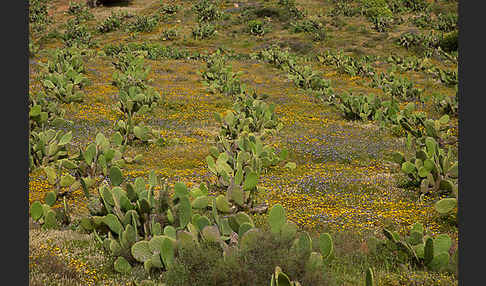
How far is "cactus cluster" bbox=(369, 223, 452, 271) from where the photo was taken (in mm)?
5027

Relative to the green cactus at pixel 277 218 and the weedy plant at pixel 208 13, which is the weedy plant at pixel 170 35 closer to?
the weedy plant at pixel 208 13

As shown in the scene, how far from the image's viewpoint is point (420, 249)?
17.1ft

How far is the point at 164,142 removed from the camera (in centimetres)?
1199

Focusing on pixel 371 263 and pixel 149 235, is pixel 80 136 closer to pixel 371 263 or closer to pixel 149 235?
pixel 149 235

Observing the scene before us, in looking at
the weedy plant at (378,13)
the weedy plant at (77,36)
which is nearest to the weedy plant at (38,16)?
the weedy plant at (77,36)

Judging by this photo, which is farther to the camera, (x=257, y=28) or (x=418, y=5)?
(x=418, y=5)

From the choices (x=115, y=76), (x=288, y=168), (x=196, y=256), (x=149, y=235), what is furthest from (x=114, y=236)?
(x=115, y=76)

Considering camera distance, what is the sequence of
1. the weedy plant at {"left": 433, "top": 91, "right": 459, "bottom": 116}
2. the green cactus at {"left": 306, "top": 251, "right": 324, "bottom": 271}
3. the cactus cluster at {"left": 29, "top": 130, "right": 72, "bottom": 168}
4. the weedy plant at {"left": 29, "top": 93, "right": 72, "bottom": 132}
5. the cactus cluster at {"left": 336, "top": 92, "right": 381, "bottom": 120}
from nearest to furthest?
the green cactus at {"left": 306, "top": 251, "right": 324, "bottom": 271} < the cactus cluster at {"left": 29, "top": 130, "right": 72, "bottom": 168} < the weedy plant at {"left": 29, "top": 93, "right": 72, "bottom": 132} < the cactus cluster at {"left": 336, "top": 92, "right": 381, "bottom": 120} < the weedy plant at {"left": 433, "top": 91, "right": 459, "bottom": 116}

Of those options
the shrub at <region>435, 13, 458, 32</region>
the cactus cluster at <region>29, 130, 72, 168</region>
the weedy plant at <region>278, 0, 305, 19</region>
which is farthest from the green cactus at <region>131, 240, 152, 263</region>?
the weedy plant at <region>278, 0, 305, 19</region>

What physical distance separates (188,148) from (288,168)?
2.78 m

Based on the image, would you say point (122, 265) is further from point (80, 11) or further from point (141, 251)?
point (80, 11)

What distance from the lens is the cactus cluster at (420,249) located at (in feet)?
16.5

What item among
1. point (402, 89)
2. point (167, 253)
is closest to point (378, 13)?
point (402, 89)

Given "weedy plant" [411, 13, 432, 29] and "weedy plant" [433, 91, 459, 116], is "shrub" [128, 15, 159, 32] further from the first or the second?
"weedy plant" [433, 91, 459, 116]
